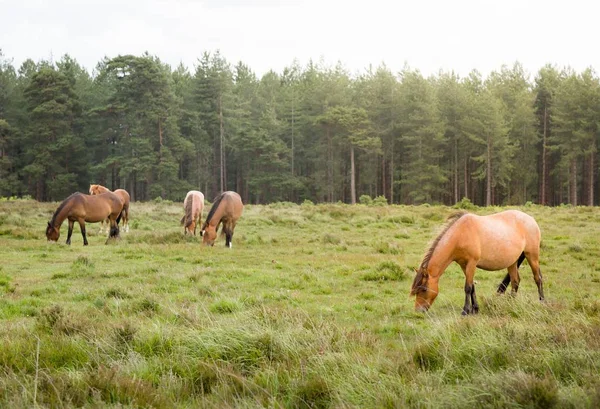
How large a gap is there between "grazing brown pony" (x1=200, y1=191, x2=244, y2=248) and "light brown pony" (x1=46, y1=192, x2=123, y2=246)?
406 cm

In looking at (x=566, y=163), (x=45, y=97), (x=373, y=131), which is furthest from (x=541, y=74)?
(x=45, y=97)

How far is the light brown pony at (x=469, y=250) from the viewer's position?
303 inches

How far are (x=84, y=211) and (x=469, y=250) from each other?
1398 centimetres

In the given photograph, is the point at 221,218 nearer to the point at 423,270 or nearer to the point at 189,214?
the point at 189,214

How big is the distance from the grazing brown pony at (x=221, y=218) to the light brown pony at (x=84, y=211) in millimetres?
4063

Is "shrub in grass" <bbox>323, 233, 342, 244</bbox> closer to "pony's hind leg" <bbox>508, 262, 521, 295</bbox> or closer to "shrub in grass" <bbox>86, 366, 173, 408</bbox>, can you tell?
"pony's hind leg" <bbox>508, 262, 521, 295</bbox>

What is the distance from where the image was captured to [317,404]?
3.94 meters

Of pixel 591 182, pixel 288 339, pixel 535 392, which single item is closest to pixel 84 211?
pixel 288 339

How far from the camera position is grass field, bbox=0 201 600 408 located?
392cm

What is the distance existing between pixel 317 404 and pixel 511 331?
8.06ft

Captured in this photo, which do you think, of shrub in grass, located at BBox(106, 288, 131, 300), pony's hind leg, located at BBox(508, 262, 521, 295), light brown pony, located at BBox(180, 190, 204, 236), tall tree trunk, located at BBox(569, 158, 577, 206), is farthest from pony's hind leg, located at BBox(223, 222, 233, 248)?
tall tree trunk, located at BBox(569, 158, 577, 206)

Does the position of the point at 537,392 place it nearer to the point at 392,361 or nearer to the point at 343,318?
the point at 392,361

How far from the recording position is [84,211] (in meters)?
17.2

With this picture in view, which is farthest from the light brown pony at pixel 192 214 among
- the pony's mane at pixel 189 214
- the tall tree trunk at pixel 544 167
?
the tall tree trunk at pixel 544 167
